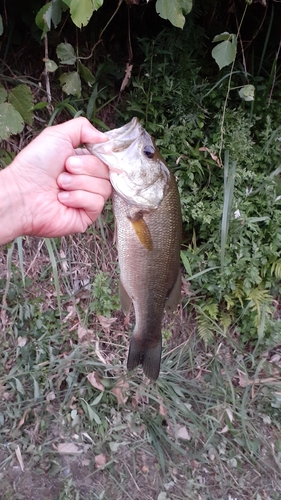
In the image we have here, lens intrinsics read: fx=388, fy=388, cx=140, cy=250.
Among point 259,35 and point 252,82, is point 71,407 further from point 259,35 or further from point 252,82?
point 259,35

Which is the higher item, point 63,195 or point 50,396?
point 63,195

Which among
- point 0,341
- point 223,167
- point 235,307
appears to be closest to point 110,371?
point 0,341

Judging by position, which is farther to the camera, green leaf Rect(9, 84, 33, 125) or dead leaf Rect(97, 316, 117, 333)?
dead leaf Rect(97, 316, 117, 333)

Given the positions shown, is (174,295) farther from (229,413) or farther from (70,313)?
(229,413)

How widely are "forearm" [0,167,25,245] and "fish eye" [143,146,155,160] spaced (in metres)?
0.52

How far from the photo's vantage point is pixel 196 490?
2486 millimetres

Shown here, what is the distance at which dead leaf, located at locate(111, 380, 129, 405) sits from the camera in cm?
258

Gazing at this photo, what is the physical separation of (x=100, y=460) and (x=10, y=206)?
1792mm

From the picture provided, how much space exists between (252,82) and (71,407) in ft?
8.18

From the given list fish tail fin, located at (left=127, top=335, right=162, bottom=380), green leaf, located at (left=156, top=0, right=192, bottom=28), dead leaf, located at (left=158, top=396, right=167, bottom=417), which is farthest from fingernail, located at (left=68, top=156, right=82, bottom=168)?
dead leaf, located at (left=158, top=396, right=167, bottom=417)

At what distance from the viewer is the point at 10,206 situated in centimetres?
153

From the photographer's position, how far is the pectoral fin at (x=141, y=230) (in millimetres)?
1478

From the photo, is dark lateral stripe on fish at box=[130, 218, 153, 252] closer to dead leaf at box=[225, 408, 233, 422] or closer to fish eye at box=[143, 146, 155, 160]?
fish eye at box=[143, 146, 155, 160]

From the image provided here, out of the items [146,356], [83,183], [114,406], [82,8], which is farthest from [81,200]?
[114,406]
